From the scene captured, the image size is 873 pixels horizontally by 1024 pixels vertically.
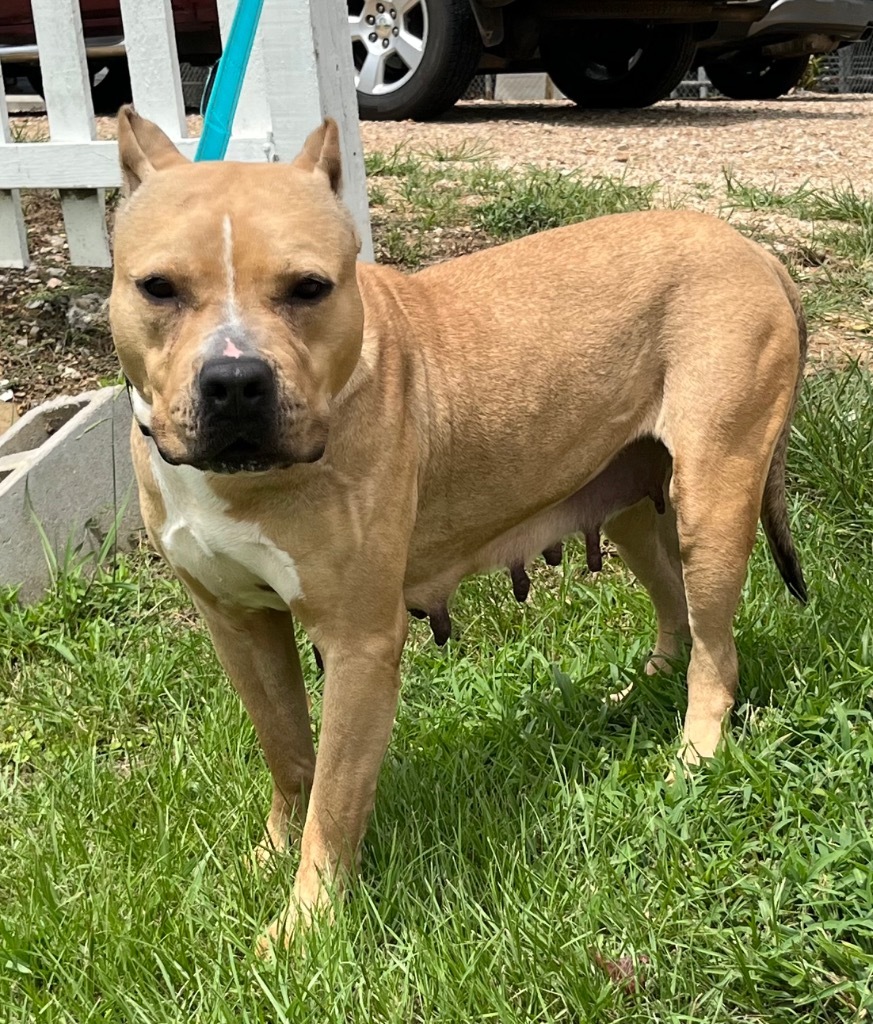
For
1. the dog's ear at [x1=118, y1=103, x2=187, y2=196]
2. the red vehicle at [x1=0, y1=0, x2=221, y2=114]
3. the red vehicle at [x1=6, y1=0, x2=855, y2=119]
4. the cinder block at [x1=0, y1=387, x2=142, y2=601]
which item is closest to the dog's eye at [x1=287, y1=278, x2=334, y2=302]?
the dog's ear at [x1=118, y1=103, x2=187, y2=196]

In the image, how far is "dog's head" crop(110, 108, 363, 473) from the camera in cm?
223

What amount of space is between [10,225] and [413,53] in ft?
12.3

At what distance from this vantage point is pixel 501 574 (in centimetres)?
425

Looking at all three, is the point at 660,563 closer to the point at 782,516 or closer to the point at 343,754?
the point at 782,516

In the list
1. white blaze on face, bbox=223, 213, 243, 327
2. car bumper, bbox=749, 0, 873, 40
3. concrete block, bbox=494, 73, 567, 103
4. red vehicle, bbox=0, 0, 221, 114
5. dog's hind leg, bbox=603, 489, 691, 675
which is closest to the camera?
white blaze on face, bbox=223, 213, 243, 327

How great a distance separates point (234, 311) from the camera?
2293 mm

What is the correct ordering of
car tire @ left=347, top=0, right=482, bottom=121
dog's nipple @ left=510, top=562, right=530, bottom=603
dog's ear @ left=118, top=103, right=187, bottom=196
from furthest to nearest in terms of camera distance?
car tire @ left=347, top=0, right=482, bottom=121
dog's nipple @ left=510, top=562, right=530, bottom=603
dog's ear @ left=118, top=103, right=187, bottom=196

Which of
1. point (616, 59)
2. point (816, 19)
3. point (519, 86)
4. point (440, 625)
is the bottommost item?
point (519, 86)

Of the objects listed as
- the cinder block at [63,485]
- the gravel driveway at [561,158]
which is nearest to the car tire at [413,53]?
the gravel driveway at [561,158]

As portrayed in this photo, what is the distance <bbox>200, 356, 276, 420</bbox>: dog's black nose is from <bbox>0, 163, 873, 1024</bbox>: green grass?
44.6 inches

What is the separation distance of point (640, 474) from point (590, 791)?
3.03ft

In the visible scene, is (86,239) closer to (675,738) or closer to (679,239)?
(679,239)

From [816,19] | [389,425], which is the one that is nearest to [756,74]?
[816,19]

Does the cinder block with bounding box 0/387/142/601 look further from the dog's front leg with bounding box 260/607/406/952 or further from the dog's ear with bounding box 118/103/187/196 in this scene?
the dog's front leg with bounding box 260/607/406/952
